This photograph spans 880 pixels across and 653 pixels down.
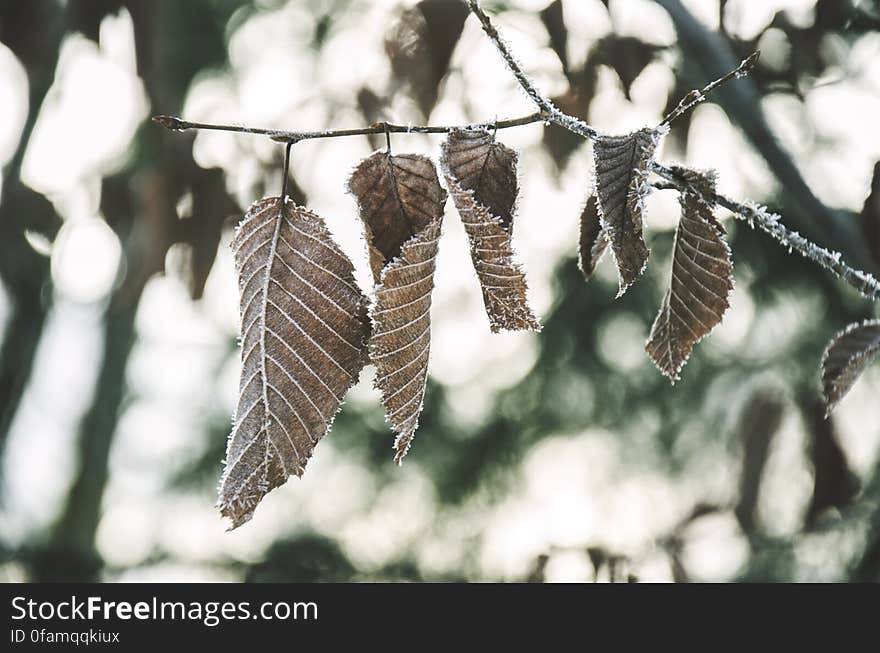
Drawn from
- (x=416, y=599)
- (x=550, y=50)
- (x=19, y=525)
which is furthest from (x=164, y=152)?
(x=19, y=525)

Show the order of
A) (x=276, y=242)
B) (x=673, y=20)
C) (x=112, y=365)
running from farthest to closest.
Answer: (x=112, y=365)
(x=673, y=20)
(x=276, y=242)

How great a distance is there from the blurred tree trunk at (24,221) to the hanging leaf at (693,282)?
1.37 meters

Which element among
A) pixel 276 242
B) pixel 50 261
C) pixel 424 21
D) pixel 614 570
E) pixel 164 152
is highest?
pixel 50 261

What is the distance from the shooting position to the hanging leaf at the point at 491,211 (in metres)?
0.31

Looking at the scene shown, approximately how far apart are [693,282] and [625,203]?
11cm

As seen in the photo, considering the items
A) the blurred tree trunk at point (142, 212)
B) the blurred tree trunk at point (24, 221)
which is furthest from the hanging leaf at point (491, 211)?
the blurred tree trunk at point (24, 221)

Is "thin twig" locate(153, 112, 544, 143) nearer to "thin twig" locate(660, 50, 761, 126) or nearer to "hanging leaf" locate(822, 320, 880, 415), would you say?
"thin twig" locate(660, 50, 761, 126)

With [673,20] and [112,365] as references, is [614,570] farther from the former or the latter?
[112,365]

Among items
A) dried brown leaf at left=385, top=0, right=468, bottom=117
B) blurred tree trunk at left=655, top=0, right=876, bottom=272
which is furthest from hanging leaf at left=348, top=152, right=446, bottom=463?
dried brown leaf at left=385, top=0, right=468, bottom=117

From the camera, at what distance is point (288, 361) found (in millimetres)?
319

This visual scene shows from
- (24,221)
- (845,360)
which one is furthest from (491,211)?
(24,221)

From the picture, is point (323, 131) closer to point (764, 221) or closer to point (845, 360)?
point (764, 221)

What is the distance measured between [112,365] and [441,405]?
54.8 inches

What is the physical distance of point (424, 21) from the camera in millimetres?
1164
